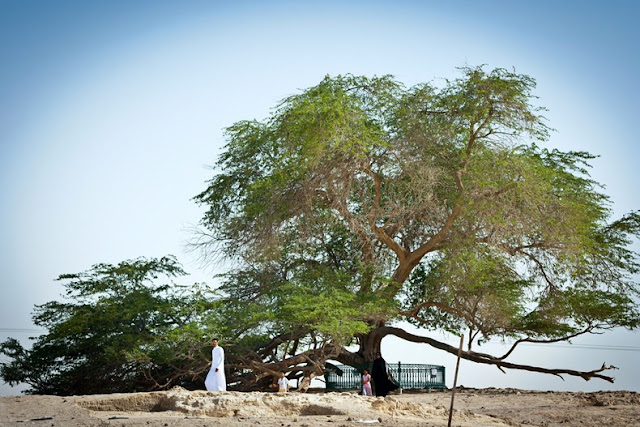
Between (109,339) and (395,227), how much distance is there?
9931 millimetres

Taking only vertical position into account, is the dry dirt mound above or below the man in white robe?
below

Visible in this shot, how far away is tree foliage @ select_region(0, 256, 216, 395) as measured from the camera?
70.1 feet

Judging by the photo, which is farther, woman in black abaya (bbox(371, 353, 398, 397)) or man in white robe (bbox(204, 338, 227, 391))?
woman in black abaya (bbox(371, 353, 398, 397))

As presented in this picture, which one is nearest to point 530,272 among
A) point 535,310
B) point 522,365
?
point 535,310

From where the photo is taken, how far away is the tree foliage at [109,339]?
21359mm

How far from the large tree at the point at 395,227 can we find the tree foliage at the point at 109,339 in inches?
71.8

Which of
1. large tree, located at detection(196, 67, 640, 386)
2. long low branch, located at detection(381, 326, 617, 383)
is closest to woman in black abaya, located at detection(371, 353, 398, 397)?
large tree, located at detection(196, 67, 640, 386)

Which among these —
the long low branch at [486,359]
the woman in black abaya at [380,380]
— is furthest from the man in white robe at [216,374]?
the long low branch at [486,359]

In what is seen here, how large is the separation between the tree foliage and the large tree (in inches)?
71.8

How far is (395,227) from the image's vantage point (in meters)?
23.3

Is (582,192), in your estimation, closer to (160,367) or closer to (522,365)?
(522,365)

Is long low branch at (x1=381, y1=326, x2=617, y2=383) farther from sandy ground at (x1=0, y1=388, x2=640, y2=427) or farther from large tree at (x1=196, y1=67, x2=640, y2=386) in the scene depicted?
sandy ground at (x1=0, y1=388, x2=640, y2=427)

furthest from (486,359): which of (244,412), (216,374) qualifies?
(244,412)

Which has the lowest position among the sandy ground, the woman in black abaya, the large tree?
the sandy ground
